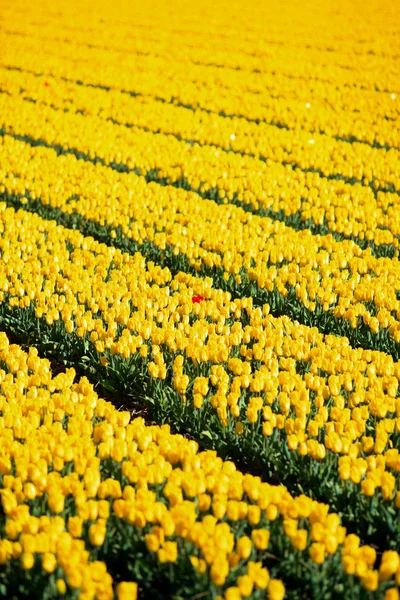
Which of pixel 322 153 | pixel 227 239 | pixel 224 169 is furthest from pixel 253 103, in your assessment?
pixel 227 239

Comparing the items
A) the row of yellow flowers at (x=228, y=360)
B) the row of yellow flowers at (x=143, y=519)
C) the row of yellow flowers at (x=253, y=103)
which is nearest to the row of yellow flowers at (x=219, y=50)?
the row of yellow flowers at (x=253, y=103)

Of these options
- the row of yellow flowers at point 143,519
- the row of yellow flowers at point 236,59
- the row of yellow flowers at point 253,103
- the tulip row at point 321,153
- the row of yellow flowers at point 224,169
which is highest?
the row of yellow flowers at point 236,59

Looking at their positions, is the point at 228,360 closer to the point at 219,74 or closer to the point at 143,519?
the point at 143,519

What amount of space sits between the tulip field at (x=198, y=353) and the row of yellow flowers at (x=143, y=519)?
0.04 ft

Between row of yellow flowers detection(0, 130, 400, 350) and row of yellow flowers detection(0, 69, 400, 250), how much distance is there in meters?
0.52

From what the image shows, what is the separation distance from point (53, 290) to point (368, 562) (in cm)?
345

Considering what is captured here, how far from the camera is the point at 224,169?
8625 mm

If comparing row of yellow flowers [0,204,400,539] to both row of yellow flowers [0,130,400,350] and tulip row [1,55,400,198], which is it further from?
tulip row [1,55,400,198]

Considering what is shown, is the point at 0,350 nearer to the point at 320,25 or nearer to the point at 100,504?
the point at 100,504

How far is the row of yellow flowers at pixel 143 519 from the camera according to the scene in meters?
2.50

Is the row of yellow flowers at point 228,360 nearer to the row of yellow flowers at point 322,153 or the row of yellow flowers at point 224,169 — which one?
the row of yellow flowers at point 224,169

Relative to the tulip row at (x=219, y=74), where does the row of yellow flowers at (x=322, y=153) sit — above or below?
below

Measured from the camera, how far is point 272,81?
564 inches

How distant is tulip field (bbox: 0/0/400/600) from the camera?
2656 mm
